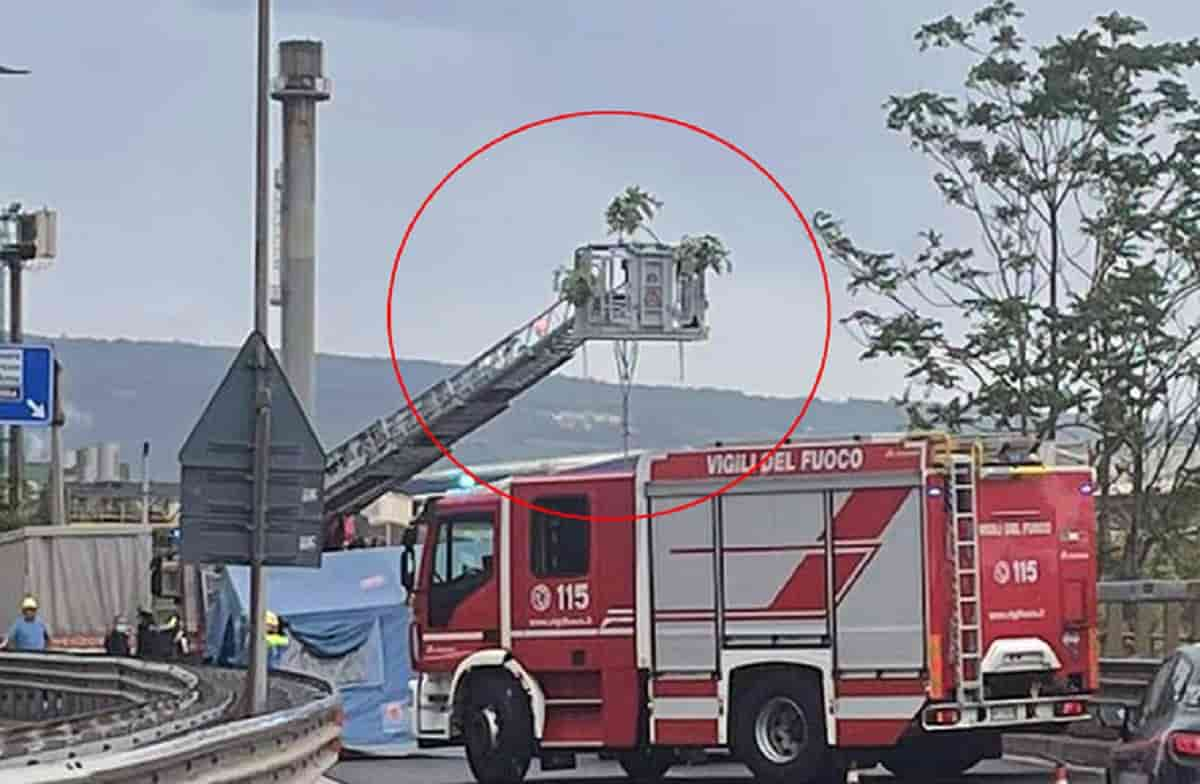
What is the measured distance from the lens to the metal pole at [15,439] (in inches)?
2566

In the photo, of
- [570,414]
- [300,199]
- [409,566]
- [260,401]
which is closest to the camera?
[260,401]

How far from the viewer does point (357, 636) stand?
29188 mm

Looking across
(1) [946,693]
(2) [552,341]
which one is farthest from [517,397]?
(1) [946,693]

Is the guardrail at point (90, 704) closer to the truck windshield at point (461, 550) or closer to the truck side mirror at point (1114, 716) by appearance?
the truck windshield at point (461, 550)

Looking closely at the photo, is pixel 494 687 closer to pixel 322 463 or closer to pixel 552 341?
pixel 322 463

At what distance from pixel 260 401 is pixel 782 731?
632 centimetres

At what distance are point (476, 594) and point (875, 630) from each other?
171 inches

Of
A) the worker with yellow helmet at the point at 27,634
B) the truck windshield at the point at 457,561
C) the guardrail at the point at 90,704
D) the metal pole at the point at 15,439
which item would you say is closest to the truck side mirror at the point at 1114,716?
the guardrail at the point at 90,704

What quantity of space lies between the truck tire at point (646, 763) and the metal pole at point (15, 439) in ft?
132

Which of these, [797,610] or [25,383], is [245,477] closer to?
[797,610]

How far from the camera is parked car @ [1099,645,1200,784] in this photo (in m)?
11.1

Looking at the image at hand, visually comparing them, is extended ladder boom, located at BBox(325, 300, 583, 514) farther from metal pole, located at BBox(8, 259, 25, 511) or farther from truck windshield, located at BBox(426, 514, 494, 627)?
truck windshield, located at BBox(426, 514, 494, 627)

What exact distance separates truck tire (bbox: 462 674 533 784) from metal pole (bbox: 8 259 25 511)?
132ft

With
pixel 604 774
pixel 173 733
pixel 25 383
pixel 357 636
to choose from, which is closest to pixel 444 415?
pixel 25 383
